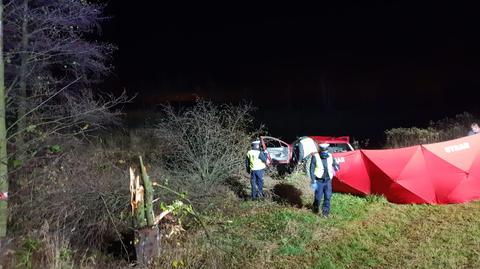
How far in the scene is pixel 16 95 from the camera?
1228 cm

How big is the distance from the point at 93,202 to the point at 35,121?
11.3 ft

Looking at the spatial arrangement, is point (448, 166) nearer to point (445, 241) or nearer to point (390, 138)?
point (445, 241)

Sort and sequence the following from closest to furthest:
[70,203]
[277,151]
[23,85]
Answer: [70,203], [23,85], [277,151]

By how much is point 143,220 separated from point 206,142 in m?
5.86

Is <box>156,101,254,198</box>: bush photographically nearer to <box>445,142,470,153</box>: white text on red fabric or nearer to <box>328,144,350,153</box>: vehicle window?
<box>328,144,350,153</box>: vehicle window

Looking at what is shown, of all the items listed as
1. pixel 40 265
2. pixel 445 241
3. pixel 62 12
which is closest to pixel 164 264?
pixel 40 265

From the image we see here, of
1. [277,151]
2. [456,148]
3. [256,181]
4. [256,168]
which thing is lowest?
[277,151]

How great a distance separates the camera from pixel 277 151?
51.8 ft

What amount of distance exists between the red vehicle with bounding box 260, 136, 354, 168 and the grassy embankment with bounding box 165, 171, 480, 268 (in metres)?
2.86

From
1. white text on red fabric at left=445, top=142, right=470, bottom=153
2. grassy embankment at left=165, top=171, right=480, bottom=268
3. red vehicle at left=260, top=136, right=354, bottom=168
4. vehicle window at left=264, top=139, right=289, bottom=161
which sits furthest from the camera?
vehicle window at left=264, top=139, right=289, bottom=161

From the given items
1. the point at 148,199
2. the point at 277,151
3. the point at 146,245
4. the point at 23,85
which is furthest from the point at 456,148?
the point at 23,85

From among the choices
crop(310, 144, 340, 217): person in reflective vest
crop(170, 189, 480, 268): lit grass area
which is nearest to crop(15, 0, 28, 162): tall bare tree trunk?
crop(170, 189, 480, 268): lit grass area

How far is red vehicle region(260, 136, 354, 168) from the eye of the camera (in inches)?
535

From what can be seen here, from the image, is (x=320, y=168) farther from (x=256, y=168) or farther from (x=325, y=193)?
(x=256, y=168)
